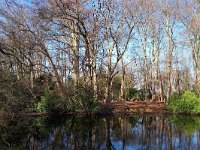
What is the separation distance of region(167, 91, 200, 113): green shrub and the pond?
27.9 feet

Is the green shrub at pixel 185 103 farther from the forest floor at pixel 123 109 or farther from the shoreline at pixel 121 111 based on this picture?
the forest floor at pixel 123 109

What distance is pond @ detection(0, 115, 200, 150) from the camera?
42.3ft

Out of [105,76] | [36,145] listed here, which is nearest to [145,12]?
[105,76]

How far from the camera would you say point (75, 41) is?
91.7ft

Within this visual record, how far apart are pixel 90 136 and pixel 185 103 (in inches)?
575

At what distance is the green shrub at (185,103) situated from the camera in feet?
89.8

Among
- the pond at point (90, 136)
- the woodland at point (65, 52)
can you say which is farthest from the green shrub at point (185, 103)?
the pond at point (90, 136)

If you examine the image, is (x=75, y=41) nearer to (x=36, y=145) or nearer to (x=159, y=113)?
(x=159, y=113)

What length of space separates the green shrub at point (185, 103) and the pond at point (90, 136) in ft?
27.9

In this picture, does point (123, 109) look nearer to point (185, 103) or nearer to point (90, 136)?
point (185, 103)

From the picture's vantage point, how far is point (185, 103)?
90.9 ft

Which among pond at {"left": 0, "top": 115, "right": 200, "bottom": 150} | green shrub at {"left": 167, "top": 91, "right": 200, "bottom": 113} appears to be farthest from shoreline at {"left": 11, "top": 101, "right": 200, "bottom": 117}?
pond at {"left": 0, "top": 115, "right": 200, "bottom": 150}

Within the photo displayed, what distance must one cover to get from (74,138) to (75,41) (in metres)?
14.5

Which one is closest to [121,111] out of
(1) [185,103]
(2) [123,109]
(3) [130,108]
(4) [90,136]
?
(2) [123,109]
